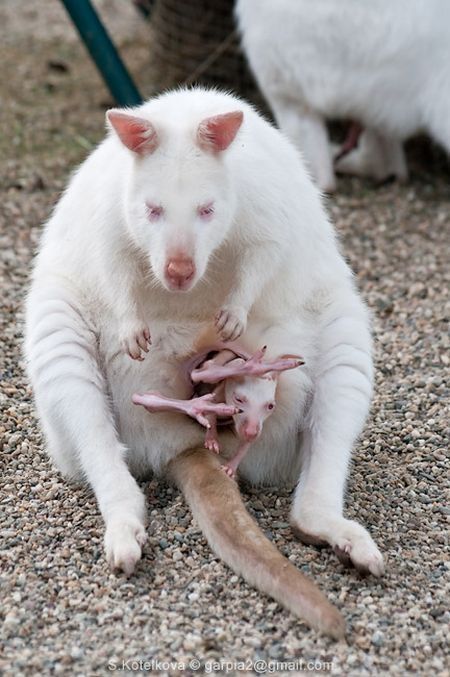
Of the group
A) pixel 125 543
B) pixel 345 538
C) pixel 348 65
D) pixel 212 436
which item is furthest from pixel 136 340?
pixel 348 65

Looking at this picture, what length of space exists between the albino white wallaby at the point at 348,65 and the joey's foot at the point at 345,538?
10.1ft

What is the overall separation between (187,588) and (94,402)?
57cm

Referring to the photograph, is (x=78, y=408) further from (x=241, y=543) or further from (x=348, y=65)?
(x=348, y=65)

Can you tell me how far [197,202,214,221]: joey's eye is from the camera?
2830 millimetres

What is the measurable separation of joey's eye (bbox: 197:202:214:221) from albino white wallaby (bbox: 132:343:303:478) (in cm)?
42

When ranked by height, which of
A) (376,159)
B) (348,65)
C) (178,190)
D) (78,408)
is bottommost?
(376,159)

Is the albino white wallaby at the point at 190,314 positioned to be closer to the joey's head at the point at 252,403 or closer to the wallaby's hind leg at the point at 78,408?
the wallaby's hind leg at the point at 78,408

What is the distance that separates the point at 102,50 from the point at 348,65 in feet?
4.39

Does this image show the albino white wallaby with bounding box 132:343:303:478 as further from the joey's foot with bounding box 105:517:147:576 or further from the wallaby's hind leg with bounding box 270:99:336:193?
the wallaby's hind leg with bounding box 270:99:336:193

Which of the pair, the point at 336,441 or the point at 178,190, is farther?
the point at 336,441

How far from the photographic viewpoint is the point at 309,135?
5812 mm

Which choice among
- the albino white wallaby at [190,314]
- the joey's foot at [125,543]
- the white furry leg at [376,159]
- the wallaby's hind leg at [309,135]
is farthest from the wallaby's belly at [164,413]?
the white furry leg at [376,159]

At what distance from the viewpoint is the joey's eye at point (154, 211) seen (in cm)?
283

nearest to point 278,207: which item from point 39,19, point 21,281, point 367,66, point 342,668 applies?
point 342,668
